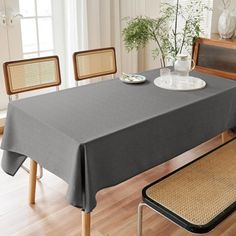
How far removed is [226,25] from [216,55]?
28 centimetres

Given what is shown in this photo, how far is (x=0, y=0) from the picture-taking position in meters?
3.09

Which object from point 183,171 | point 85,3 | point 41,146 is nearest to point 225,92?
point 183,171

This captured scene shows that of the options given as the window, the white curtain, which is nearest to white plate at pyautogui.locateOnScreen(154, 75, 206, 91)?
the white curtain

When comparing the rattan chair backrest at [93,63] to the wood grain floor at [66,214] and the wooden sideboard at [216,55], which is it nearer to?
the wood grain floor at [66,214]

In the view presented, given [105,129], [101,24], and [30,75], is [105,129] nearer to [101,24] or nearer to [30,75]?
[30,75]

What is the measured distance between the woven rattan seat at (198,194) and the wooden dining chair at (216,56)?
1.40 m

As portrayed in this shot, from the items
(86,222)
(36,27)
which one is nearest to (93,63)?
(36,27)

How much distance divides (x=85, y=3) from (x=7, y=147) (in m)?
1.83

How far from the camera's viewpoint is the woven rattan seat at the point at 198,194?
1.52m

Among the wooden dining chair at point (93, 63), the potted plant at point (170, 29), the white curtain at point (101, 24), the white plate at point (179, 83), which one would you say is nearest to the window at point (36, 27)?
the white curtain at point (101, 24)

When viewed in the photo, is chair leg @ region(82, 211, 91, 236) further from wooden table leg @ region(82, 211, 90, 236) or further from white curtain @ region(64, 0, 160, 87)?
white curtain @ region(64, 0, 160, 87)

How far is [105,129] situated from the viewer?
1.65 m

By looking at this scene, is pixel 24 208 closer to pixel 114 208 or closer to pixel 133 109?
pixel 114 208

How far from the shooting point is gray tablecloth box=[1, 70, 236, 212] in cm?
157
